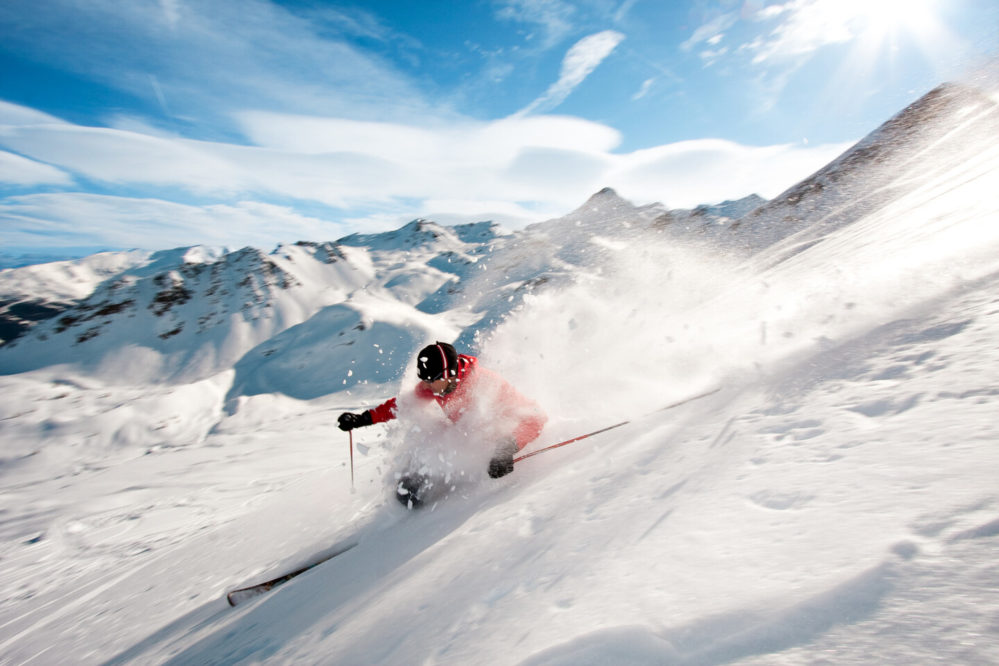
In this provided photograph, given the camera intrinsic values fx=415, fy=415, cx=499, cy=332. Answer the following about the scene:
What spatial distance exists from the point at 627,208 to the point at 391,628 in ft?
258

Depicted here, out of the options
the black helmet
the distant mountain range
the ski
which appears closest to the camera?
the ski

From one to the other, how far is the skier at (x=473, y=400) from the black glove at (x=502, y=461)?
0.03ft

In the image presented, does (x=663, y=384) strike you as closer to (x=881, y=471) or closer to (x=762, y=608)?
(x=881, y=471)

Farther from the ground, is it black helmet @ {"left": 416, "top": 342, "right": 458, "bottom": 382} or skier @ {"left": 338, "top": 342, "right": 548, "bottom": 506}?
black helmet @ {"left": 416, "top": 342, "right": 458, "bottom": 382}

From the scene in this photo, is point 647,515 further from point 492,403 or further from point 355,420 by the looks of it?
point 355,420

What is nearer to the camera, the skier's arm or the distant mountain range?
the skier's arm

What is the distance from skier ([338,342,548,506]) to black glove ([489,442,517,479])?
1 centimetres

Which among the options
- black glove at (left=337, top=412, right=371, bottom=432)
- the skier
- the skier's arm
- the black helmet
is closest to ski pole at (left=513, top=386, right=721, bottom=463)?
the skier

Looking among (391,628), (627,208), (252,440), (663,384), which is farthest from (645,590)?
(627,208)

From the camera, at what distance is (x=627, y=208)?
241 ft

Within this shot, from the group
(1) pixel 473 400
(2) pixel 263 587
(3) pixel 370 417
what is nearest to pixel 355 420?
(3) pixel 370 417

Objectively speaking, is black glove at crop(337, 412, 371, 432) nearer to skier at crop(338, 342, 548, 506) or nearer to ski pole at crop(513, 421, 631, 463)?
skier at crop(338, 342, 548, 506)

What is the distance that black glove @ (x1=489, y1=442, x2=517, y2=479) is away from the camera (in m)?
4.07

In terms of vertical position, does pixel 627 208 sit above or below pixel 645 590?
above
